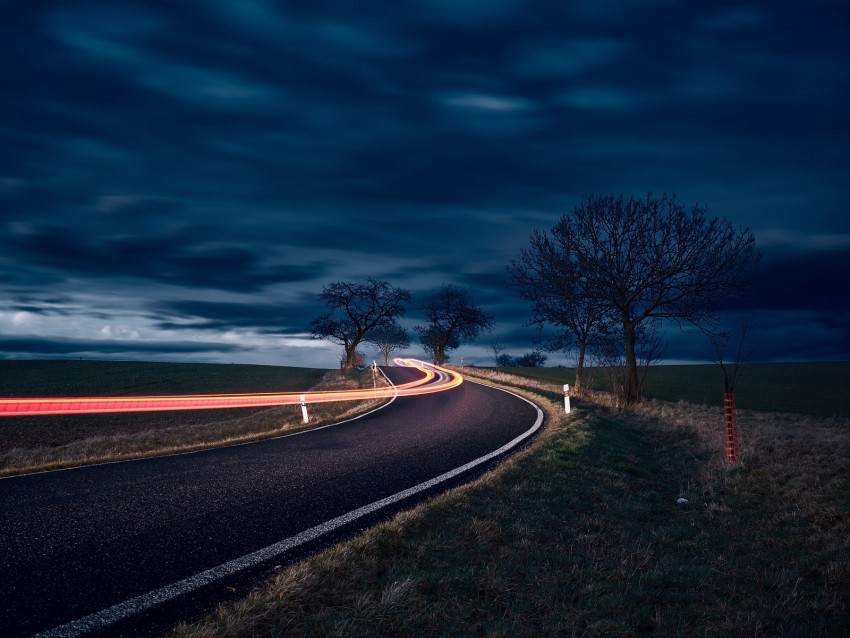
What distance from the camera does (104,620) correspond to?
340cm

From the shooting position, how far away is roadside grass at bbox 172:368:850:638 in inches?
145

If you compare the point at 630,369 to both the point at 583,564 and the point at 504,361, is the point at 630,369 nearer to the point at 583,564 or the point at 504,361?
the point at 583,564

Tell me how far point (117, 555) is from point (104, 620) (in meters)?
1.22

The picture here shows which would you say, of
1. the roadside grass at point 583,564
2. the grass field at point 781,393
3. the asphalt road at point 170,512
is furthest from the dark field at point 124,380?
the roadside grass at point 583,564

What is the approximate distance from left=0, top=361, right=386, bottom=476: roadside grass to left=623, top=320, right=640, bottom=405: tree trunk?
10499 mm

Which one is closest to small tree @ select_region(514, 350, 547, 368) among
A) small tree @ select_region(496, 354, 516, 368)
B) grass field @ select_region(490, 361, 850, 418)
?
small tree @ select_region(496, 354, 516, 368)

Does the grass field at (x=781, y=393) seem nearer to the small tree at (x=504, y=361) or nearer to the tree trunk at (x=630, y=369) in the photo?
the tree trunk at (x=630, y=369)

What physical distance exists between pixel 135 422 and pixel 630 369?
22.4 metres

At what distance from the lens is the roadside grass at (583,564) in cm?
367

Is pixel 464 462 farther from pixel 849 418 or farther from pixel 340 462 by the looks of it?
pixel 849 418

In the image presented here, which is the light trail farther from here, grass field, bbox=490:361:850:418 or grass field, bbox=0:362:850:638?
grass field, bbox=490:361:850:418

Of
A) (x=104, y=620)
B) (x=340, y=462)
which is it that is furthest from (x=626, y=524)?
(x=104, y=620)

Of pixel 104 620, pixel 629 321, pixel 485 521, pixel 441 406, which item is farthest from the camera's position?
pixel 629 321

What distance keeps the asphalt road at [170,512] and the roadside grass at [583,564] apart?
85 cm
